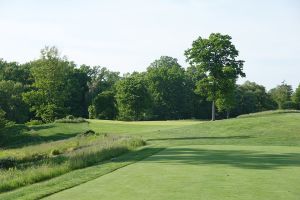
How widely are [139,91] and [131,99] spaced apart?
2.67m

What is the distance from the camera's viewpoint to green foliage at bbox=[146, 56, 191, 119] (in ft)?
347

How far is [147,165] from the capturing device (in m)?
17.3

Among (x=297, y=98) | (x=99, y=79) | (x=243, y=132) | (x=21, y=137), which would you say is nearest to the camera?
(x=243, y=132)

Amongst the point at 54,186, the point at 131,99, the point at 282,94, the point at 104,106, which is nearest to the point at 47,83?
the point at 131,99

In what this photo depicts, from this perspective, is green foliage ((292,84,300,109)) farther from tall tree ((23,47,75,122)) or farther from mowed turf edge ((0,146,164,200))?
mowed turf edge ((0,146,164,200))

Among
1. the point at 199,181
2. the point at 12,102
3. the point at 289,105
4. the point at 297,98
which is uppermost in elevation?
the point at 297,98

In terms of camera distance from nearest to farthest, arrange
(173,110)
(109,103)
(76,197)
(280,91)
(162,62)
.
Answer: (76,197) → (109,103) → (173,110) → (280,91) → (162,62)

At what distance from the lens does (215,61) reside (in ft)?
190

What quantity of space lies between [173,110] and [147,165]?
89661mm

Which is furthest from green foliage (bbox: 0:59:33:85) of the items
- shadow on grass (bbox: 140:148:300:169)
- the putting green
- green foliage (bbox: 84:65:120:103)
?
the putting green

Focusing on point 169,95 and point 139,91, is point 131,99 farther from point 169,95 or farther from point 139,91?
point 169,95

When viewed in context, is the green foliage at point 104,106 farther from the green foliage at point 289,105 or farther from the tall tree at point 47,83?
the green foliage at point 289,105

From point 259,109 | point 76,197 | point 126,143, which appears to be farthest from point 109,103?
point 76,197

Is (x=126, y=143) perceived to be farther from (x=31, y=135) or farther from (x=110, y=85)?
(x=110, y=85)
